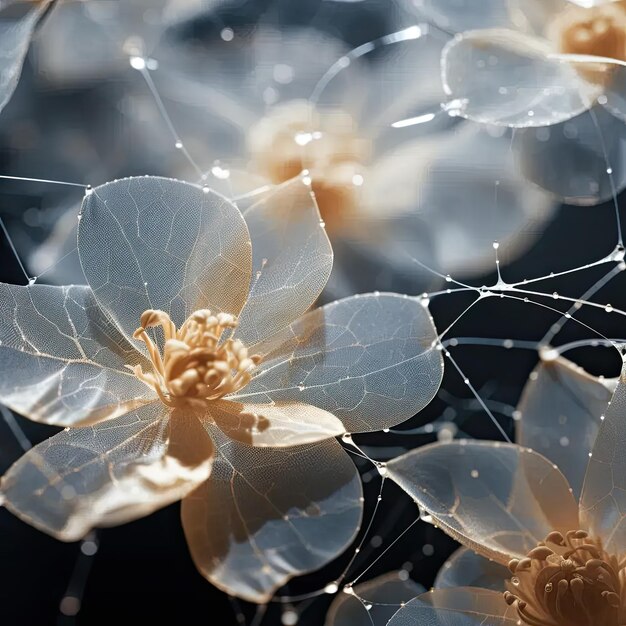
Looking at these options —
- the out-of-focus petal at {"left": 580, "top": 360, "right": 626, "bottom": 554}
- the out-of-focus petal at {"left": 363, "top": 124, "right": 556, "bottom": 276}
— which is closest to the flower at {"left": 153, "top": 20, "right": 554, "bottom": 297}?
the out-of-focus petal at {"left": 363, "top": 124, "right": 556, "bottom": 276}

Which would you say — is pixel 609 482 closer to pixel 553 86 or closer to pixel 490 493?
pixel 490 493

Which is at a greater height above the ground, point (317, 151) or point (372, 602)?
point (317, 151)

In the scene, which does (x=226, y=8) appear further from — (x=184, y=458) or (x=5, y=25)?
(x=184, y=458)

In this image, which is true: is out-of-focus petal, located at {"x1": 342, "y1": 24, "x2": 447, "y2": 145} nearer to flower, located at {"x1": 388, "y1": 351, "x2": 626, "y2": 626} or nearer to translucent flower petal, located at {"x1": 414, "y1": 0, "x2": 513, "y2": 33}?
translucent flower petal, located at {"x1": 414, "y1": 0, "x2": 513, "y2": 33}

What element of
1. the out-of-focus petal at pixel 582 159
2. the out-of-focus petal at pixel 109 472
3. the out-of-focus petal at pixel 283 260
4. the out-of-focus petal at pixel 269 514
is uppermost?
the out-of-focus petal at pixel 582 159

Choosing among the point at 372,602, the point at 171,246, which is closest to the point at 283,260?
the point at 171,246

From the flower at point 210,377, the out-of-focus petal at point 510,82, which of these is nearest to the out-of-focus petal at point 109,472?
the flower at point 210,377

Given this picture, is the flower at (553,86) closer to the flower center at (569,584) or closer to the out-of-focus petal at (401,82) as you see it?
the out-of-focus petal at (401,82)
